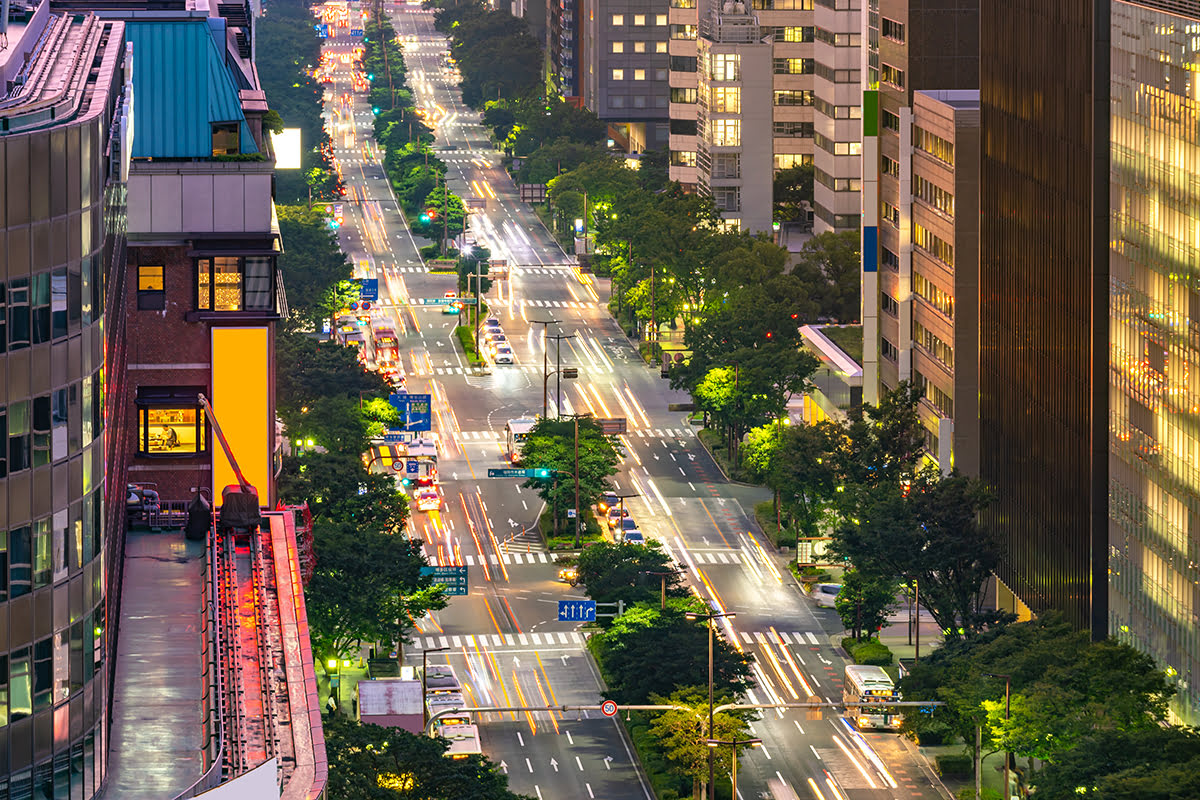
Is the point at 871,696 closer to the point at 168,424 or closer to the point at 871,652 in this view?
the point at 871,652

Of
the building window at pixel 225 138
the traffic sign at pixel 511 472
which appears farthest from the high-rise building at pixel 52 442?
the traffic sign at pixel 511 472

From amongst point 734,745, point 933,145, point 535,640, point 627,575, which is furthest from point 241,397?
point 933,145

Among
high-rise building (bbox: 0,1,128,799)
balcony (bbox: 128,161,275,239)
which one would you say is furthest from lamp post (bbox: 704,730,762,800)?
high-rise building (bbox: 0,1,128,799)

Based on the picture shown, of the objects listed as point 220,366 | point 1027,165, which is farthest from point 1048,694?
point 220,366

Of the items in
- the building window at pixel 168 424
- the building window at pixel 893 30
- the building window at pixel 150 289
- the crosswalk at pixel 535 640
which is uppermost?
the building window at pixel 893 30

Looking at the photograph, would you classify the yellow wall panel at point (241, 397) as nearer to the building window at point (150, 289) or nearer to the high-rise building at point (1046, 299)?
the building window at point (150, 289)

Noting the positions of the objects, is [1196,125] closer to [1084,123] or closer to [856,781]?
[1084,123]

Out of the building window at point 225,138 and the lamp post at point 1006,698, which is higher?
the building window at point 225,138
